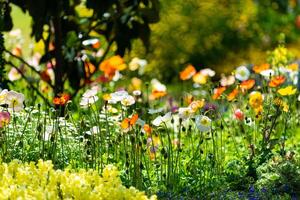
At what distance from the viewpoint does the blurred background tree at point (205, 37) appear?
10.7 meters

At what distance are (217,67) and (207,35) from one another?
1.48 feet

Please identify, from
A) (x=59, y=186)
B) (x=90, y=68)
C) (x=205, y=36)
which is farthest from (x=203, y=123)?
(x=205, y=36)

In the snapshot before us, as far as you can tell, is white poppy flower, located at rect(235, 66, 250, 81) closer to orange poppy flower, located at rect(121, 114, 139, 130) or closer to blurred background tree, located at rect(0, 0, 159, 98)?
blurred background tree, located at rect(0, 0, 159, 98)

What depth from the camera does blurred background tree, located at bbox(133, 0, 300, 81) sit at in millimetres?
10680

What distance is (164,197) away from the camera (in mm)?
4926

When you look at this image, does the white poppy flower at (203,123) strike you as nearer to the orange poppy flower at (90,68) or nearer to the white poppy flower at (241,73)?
the white poppy flower at (241,73)

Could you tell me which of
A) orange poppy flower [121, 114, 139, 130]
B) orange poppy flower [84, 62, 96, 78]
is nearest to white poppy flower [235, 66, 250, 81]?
orange poppy flower [84, 62, 96, 78]

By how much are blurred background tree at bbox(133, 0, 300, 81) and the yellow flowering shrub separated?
583 centimetres

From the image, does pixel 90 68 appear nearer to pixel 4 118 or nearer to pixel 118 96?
pixel 118 96

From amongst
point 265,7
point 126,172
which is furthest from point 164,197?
point 265,7

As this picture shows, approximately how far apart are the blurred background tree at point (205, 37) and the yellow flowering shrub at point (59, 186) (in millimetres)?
5834

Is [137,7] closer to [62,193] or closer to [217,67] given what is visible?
[62,193]

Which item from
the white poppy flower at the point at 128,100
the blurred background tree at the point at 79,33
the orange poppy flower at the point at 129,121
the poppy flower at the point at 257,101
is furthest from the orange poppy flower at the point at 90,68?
the orange poppy flower at the point at 129,121

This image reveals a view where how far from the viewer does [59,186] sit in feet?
13.8
